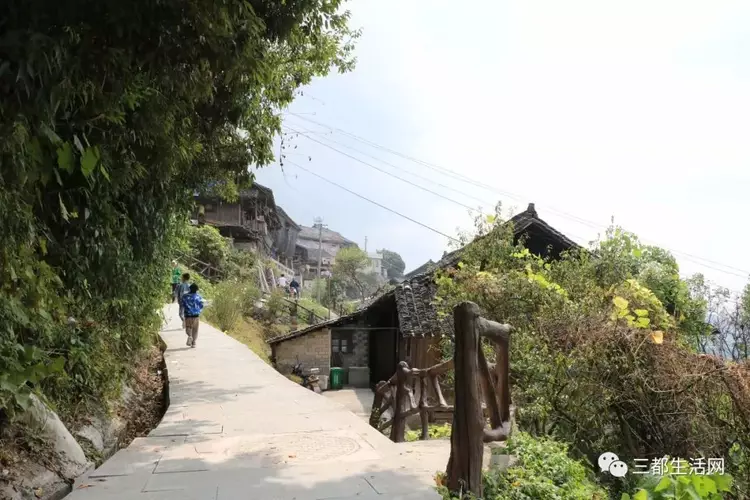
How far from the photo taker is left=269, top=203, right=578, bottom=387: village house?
1315cm

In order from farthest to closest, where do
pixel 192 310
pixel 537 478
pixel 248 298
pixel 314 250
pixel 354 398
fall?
1. pixel 314 250
2. pixel 248 298
3. pixel 354 398
4. pixel 192 310
5. pixel 537 478

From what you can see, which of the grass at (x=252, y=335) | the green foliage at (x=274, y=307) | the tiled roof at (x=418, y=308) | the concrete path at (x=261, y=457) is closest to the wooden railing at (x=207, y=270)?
the green foliage at (x=274, y=307)

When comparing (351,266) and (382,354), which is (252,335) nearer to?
(382,354)

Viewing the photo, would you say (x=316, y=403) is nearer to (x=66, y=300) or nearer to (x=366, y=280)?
(x=66, y=300)

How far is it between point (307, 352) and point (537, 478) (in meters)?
16.7

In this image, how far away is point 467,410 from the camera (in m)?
3.59

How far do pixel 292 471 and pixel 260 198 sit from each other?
33158 mm

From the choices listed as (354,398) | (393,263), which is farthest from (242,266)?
(393,263)

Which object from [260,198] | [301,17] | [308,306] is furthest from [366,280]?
[301,17]

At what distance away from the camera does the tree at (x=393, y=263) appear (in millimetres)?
80375

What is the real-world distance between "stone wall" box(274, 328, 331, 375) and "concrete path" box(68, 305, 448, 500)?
12472 millimetres

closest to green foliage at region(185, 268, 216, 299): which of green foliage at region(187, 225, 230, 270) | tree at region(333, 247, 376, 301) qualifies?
green foliage at region(187, 225, 230, 270)

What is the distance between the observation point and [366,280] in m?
50.8

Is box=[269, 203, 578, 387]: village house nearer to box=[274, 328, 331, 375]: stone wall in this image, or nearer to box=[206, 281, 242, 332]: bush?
box=[274, 328, 331, 375]: stone wall
